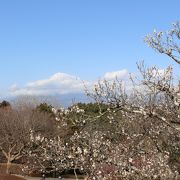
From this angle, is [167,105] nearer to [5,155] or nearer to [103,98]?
[103,98]

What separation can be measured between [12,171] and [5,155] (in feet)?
6.20

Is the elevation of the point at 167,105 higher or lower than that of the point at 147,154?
higher

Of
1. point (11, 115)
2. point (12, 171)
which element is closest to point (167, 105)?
point (12, 171)

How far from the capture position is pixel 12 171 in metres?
A: 33.0

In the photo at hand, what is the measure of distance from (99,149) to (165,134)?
67.8 inches

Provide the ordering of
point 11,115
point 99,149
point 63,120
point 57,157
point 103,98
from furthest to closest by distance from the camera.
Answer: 1. point 11,115
2. point 57,157
3. point 99,149
4. point 63,120
5. point 103,98

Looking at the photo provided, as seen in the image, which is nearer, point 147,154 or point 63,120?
point 63,120

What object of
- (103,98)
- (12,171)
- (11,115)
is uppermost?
(103,98)

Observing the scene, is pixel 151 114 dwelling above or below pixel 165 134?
above

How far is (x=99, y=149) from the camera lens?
30.0 feet

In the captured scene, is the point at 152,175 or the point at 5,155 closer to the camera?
the point at 152,175

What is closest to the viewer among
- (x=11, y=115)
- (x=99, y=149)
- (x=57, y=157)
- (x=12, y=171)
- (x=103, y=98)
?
(x=103, y=98)

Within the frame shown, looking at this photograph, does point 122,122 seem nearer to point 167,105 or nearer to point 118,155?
point 118,155

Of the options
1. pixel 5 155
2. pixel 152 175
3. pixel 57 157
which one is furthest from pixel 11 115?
pixel 152 175
